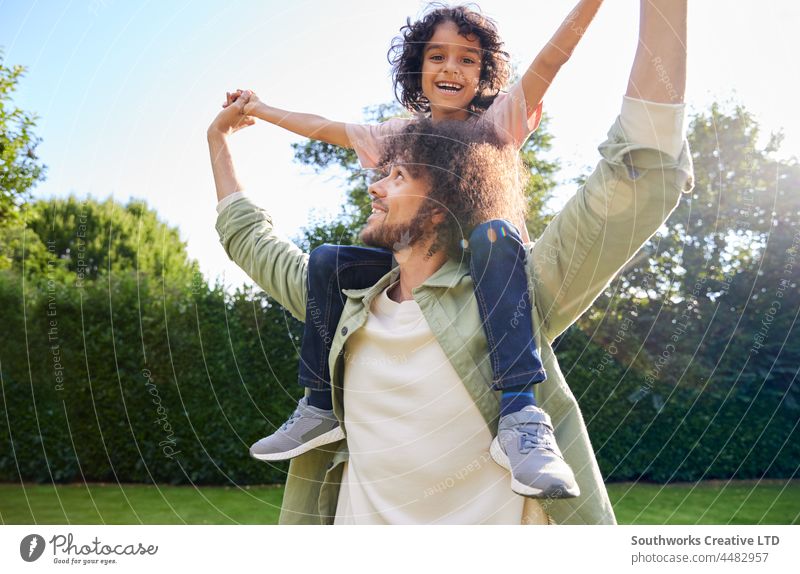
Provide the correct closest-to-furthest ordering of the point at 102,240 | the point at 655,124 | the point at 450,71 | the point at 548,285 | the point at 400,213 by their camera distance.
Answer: the point at 655,124, the point at 548,285, the point at 400,213, the point at 450,71, the point at 102,240

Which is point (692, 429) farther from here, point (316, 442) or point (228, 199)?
point (228, 199)

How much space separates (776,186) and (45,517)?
7.78 meters

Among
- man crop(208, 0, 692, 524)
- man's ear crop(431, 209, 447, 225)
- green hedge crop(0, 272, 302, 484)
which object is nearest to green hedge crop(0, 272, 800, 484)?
green hedge crop(0, 272, 302, 484)

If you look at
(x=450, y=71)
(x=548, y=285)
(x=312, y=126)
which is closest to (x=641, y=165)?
(x=548, y=285)

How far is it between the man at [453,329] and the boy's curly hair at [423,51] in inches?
32.3

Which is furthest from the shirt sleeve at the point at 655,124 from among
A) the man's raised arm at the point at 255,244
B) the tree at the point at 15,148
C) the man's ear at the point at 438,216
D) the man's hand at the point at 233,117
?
A: the tree at the point at 15,148

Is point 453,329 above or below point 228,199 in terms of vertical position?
below

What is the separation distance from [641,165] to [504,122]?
1.04 metres

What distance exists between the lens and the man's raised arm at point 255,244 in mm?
2197

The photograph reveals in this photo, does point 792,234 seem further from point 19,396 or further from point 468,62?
point 19,396

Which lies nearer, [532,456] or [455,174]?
[532,456]

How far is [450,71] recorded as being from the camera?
2688mm

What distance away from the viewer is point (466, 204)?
79.6 inches

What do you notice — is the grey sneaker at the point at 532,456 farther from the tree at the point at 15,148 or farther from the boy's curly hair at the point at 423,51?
the tree at the point at 15,148
